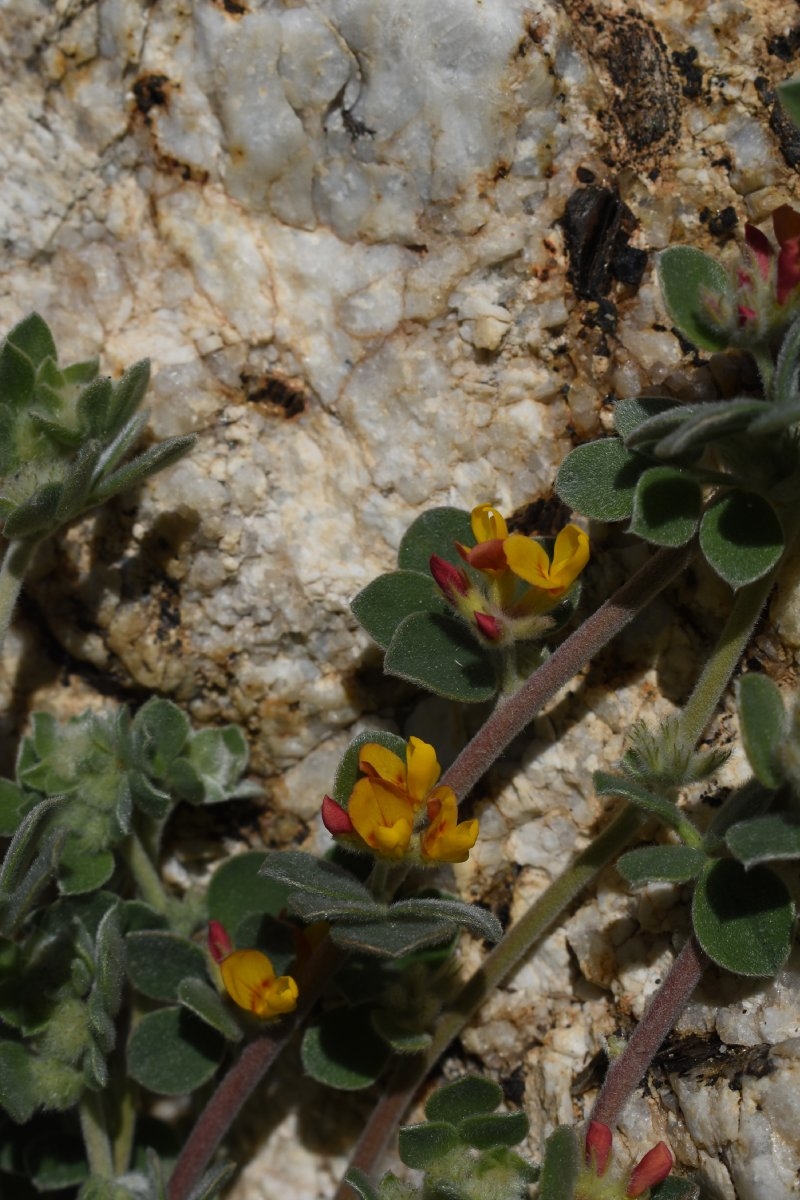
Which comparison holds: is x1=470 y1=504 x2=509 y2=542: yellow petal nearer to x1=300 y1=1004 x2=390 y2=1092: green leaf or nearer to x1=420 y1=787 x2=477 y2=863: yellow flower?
x1=420 y1=787 x2=477 y2=863: yellow flower

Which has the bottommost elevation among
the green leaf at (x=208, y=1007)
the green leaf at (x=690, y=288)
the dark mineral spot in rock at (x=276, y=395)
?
the green leaf at (x=208, y=1007)

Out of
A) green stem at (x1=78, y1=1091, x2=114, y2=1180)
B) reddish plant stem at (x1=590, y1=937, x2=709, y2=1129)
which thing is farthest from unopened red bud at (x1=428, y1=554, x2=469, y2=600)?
green stem at (x1=78, y1=1091, x2=114, y2=1180)

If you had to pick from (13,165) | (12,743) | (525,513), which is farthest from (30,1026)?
(13,165)

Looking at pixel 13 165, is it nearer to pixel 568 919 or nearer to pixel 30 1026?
pixel 30 1026

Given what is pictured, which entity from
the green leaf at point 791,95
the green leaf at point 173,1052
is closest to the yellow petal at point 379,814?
the green leaf at point 173,1052

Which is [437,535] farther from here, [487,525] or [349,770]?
[349,770]

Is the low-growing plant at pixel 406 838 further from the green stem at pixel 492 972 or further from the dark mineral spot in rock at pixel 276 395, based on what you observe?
the dark mineral spot in rock at pixel 276 395

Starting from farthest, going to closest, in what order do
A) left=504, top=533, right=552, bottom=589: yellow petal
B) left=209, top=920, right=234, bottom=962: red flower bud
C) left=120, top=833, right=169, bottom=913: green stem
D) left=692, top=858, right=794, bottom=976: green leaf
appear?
left=120, top=833, right=169, bottom=913: green stem → left=209, top=920, right=234, bottom=962: red flower bud → left=504, top=533, right=552, bottom=589: yellow petal → left=692, top=858, right=794, bottom=976: green leaf
